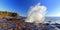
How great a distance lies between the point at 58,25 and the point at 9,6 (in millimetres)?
887

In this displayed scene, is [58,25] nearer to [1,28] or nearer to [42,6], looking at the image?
[42,6]

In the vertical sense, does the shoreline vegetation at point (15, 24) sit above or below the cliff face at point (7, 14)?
below

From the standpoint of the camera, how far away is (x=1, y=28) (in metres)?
1.62

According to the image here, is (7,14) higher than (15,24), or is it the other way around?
(7,14)

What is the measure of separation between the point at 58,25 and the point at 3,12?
0.95 metres

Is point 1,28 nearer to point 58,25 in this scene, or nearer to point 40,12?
point 40,12

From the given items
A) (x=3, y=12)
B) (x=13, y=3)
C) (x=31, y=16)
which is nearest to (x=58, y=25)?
(x=31, y=16)

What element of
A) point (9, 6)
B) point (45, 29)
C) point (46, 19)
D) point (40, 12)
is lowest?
point (45, 29)

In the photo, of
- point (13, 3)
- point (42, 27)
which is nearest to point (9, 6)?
point (13, 3)

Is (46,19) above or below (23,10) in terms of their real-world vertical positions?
below

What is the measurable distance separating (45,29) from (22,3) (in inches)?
22.7

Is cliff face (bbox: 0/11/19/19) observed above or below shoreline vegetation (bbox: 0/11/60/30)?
above

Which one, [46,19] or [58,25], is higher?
[46,19]

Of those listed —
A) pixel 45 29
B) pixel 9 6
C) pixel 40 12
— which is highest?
pixel 9 6
